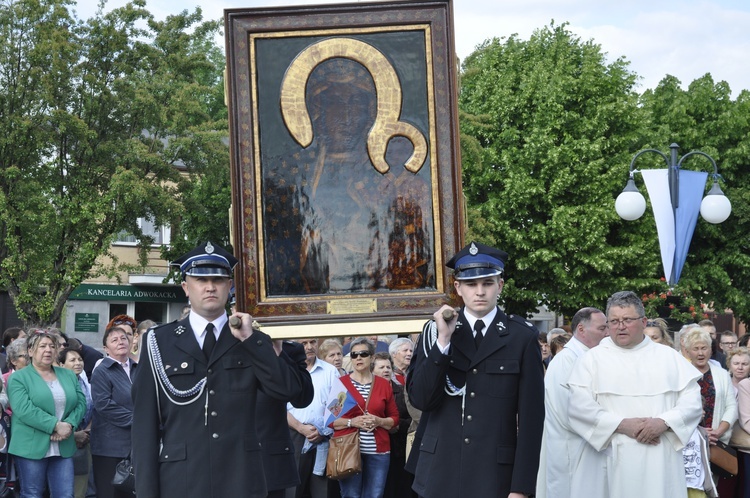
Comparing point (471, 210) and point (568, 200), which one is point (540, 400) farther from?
point (568, 200)

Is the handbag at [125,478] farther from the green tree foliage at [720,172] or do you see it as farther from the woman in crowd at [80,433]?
the green tree foliage at [720,172]

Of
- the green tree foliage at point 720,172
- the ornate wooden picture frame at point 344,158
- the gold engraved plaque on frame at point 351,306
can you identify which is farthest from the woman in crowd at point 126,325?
the green tree foliage at point 720,172

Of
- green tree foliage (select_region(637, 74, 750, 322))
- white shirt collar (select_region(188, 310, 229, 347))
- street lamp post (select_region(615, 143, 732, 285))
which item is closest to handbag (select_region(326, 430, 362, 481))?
white shirt collar (select_region(188, 310, 229, 347))

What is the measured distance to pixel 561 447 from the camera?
28.5ft

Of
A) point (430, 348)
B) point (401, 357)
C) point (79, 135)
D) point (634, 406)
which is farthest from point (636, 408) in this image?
point (79, 135)

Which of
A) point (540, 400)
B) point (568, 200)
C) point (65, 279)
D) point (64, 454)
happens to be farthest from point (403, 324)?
point (568, 200)

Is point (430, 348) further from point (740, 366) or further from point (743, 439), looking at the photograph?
point (740, 366)

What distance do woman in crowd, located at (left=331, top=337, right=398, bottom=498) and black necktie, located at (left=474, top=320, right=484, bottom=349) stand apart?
192 inches

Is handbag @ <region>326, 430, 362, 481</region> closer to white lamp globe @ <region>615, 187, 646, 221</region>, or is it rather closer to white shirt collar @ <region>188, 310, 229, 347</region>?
white shirt collar @ <region>188, 310, 229, 347</region>

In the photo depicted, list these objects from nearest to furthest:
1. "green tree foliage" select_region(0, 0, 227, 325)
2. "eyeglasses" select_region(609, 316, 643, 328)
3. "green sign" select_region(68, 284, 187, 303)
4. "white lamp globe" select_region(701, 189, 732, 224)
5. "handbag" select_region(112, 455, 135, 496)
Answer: "eyeglasses" select_region(609, 316, 643, 328)
"handbag" select_region(112, 455, 135, 496)
"white lamp globe" select_region(701, 189, 732, 224)
"green tree foliage" select_region(0, 0, 227, 325)
"green sign" select_region(68, 284, 187, 303)

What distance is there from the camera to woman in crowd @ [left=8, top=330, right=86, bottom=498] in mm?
11094

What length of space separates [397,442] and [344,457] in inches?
30.8

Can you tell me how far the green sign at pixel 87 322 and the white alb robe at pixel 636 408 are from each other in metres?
34.3

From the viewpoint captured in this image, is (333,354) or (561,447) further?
(333,354)
